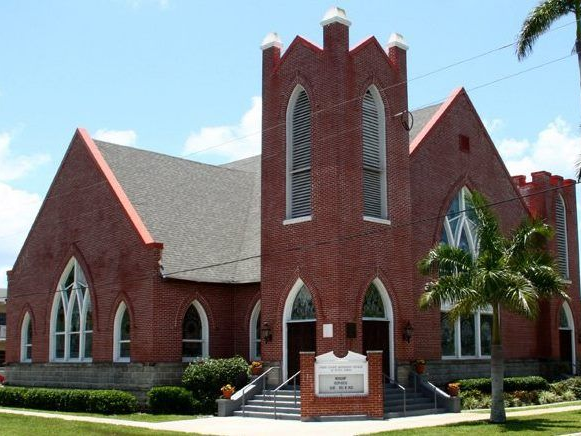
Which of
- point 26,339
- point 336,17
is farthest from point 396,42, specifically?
point 26,339

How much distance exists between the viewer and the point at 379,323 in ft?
86.7

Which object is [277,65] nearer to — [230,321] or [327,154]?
[327,154]

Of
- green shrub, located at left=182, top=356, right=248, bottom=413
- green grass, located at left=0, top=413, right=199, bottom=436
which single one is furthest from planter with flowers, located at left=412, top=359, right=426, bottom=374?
green grass, located at left=0, top=413, right=199, bottom=436

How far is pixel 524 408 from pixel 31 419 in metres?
15.1

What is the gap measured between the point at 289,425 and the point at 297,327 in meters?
5.29

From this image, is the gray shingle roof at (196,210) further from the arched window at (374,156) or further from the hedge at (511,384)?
the hedge at (511,384)

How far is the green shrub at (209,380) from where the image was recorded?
26.2 meters

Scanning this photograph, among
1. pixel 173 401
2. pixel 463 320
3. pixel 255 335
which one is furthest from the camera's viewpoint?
pixel 463 320

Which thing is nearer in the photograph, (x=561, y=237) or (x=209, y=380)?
(x=209, y=380)

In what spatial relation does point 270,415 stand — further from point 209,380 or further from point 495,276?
point 495,276

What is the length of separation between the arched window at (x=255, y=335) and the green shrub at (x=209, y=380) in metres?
2.96

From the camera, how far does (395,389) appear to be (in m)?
25.4

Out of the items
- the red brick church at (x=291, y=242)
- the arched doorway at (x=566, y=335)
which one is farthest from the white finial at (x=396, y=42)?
the arched doorway at (x=566, y=335)

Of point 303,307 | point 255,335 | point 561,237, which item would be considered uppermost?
point 561,237
